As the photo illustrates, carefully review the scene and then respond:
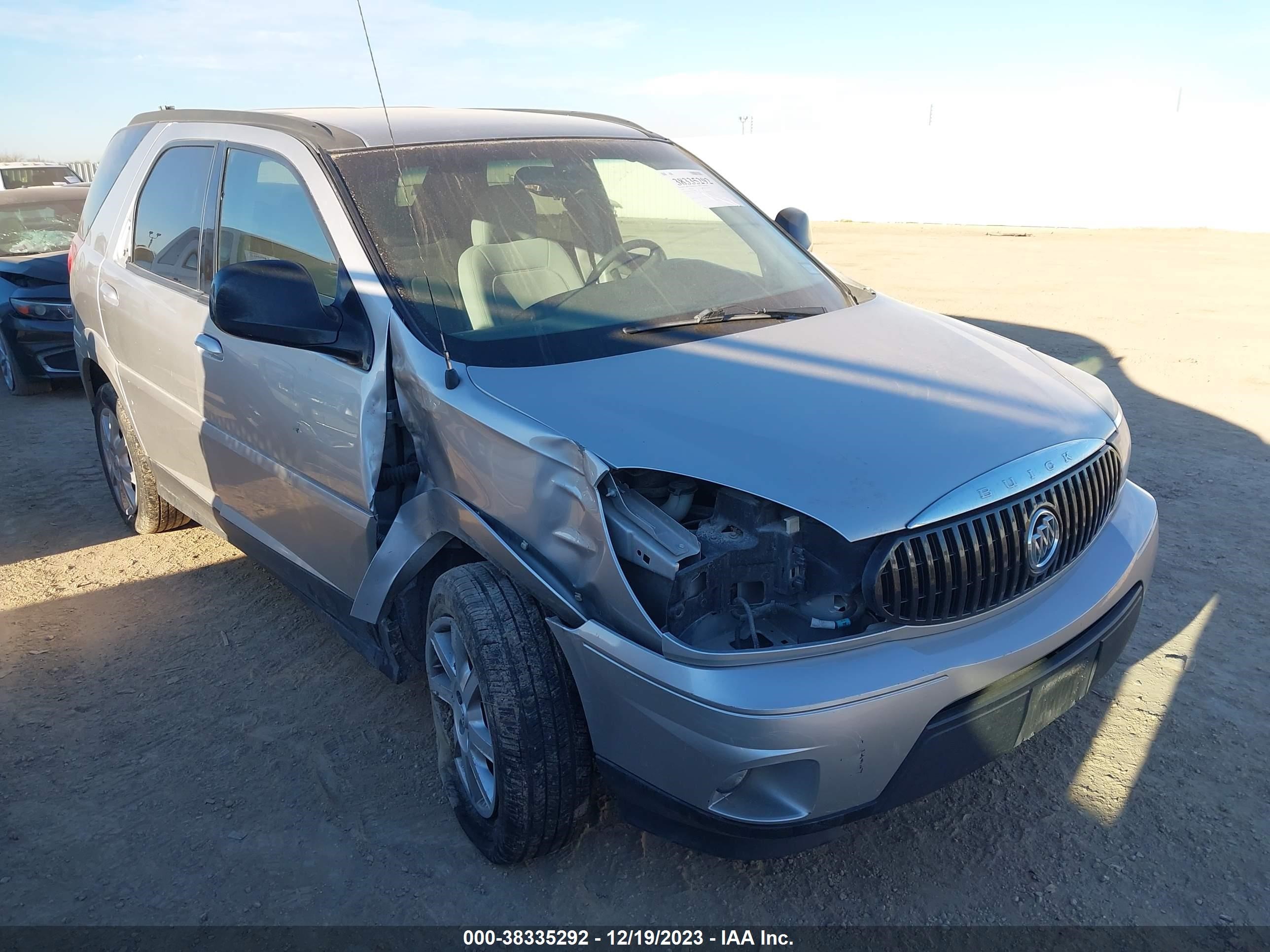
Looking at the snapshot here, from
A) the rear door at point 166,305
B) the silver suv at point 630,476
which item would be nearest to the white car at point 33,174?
the rear door at point 166,305

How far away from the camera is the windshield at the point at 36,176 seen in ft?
41.6

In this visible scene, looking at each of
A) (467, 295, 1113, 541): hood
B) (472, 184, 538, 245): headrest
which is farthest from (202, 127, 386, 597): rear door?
(467, 295, 1113, 541): hood

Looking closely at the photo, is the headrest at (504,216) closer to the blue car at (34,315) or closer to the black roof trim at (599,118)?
the black roof trim at (599,118)

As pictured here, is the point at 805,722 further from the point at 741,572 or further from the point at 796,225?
the point at 796,225

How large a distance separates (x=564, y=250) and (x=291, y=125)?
3.47 ft

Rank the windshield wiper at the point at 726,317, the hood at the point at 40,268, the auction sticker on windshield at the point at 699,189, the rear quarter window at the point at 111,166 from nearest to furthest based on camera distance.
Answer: the windshield wiper at the point at 726,317 → the auction sticker on windshield at the point at 699,189 → the rear quarter window at the point at 111,166 → the hood at the point at 40,268

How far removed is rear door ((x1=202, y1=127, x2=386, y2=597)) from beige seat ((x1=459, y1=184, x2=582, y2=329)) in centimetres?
28

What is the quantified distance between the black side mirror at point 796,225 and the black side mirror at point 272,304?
203 centimetres

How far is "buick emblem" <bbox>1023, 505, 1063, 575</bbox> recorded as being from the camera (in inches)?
87.5

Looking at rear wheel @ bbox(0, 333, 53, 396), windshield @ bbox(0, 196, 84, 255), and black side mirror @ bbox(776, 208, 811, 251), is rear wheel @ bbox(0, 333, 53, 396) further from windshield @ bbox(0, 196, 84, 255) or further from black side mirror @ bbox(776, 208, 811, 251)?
black side mirror @ bbox(776, 208, 811, 251)

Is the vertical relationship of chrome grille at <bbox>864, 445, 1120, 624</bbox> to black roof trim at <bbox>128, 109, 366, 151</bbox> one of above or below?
below

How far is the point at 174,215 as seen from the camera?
12.8ft

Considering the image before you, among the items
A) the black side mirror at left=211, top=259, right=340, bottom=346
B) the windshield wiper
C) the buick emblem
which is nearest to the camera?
the buick emblem


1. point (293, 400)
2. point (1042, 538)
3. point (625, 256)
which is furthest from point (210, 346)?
point (1042, 538)
